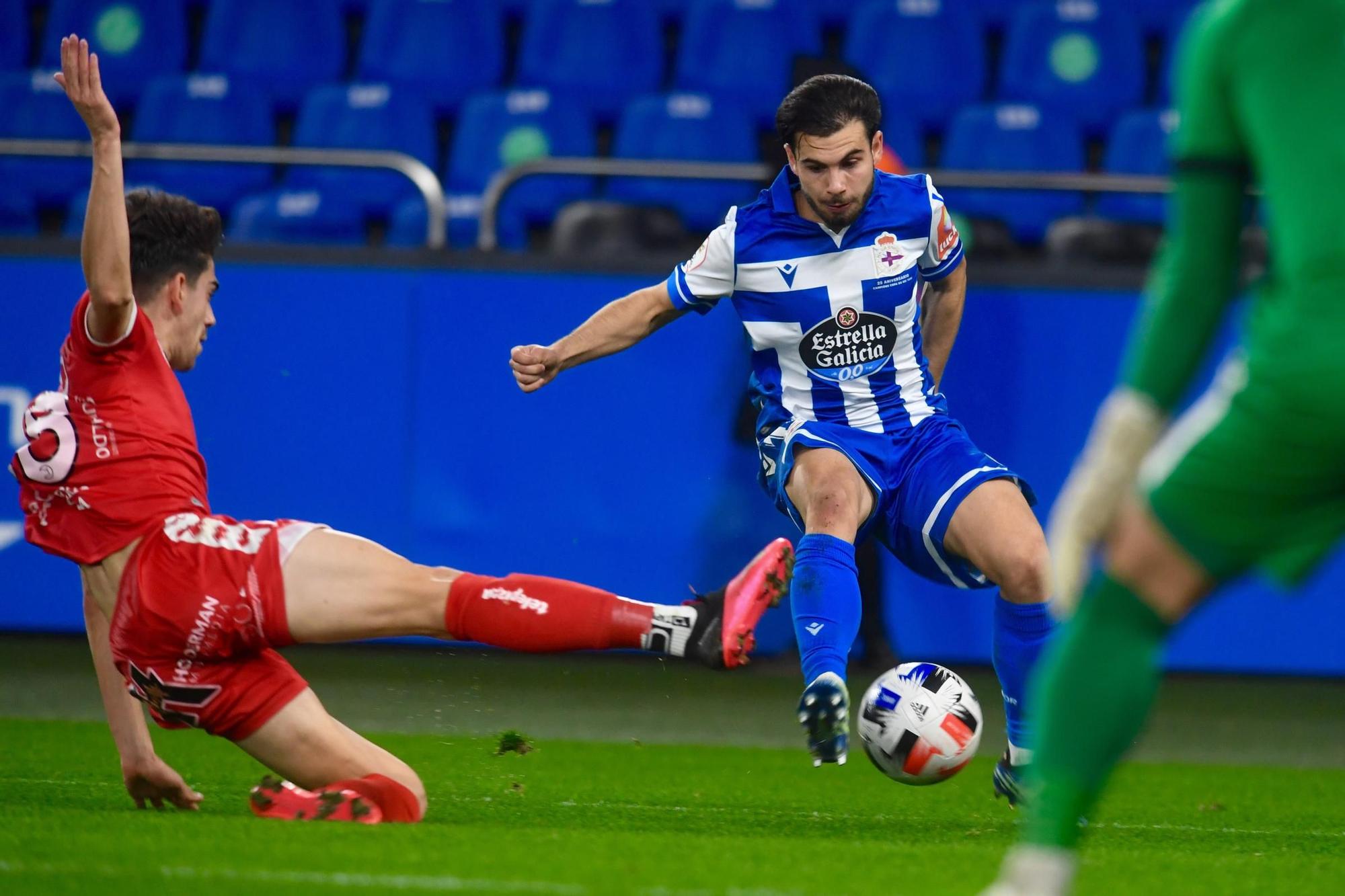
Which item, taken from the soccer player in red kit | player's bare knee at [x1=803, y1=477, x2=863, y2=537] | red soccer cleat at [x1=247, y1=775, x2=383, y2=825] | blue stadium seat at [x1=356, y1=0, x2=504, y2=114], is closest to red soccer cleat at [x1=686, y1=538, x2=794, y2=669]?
the soccer player in red kit

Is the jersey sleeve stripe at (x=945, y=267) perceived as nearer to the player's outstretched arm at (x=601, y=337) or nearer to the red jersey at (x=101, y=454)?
the player's outstretched arm at (x=601, y=337)

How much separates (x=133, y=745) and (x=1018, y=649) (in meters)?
2.25

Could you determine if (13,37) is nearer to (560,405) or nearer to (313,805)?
(560,405)

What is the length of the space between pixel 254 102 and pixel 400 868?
23.3ft

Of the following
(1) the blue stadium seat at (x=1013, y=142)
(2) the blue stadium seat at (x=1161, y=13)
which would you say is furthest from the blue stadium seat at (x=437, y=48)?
(2) the blue stadium seat at (x=1161, y=13)

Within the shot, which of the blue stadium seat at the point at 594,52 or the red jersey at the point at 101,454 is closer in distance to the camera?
the red jersey at the point at 101,454

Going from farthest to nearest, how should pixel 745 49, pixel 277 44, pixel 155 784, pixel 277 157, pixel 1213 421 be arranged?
1. pixel 277 44
2. pixel 745 49
3. pixel 277 157
4. pixel 155 784
5. pixel 1213 421

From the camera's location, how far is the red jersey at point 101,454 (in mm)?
3908

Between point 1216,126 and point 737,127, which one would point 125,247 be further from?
point 737,127

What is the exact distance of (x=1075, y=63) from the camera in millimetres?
9602

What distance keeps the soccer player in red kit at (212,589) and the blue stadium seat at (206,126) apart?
17.0 ft

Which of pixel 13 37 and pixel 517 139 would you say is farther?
pixel 13 37

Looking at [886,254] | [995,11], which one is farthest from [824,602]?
[995,11]

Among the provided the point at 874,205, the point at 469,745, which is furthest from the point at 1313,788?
the point at 469,745
